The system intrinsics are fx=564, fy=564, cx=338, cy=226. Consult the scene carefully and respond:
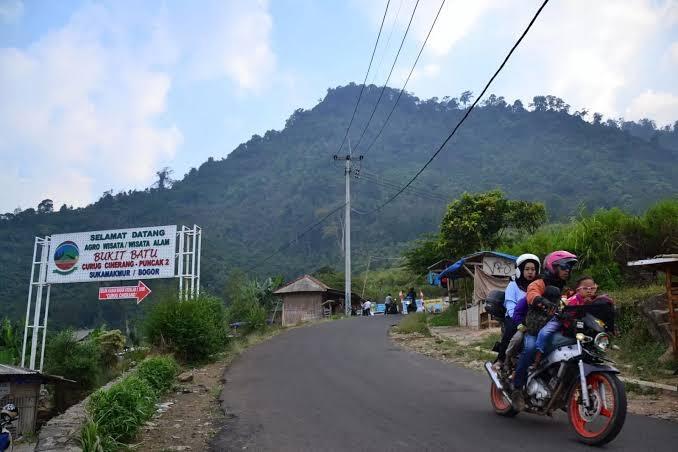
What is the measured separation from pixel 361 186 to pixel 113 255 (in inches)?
3200

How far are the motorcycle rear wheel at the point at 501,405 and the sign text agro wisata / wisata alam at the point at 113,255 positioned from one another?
1627 centimetres

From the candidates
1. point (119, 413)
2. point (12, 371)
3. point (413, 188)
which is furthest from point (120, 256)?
point (413, 188)

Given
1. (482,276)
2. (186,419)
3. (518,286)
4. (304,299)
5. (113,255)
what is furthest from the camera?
(304,299)

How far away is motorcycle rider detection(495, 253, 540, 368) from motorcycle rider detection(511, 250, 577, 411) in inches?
11.1

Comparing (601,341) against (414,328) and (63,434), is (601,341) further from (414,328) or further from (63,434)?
(414,328)

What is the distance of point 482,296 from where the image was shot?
20844 millimetres

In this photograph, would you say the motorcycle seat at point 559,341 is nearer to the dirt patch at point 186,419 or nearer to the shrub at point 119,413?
the dirt patch at point 186,419

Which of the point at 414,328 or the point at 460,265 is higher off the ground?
the point at 460,265

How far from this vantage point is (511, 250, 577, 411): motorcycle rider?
19.4 feet

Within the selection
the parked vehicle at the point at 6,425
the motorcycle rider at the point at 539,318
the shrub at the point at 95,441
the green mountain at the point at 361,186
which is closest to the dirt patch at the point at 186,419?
the shrub at the point at 95,441

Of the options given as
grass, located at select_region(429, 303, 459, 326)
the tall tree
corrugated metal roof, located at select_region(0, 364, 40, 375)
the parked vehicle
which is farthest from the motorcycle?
the tall tree

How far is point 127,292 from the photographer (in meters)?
21.7

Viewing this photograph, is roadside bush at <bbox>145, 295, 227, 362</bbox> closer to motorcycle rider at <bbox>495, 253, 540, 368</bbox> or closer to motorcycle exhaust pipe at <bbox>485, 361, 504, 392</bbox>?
motorcycle exhaust pipe at <bbox>485, 361, 504, 392</bbox>

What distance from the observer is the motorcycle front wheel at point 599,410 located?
4.99m
